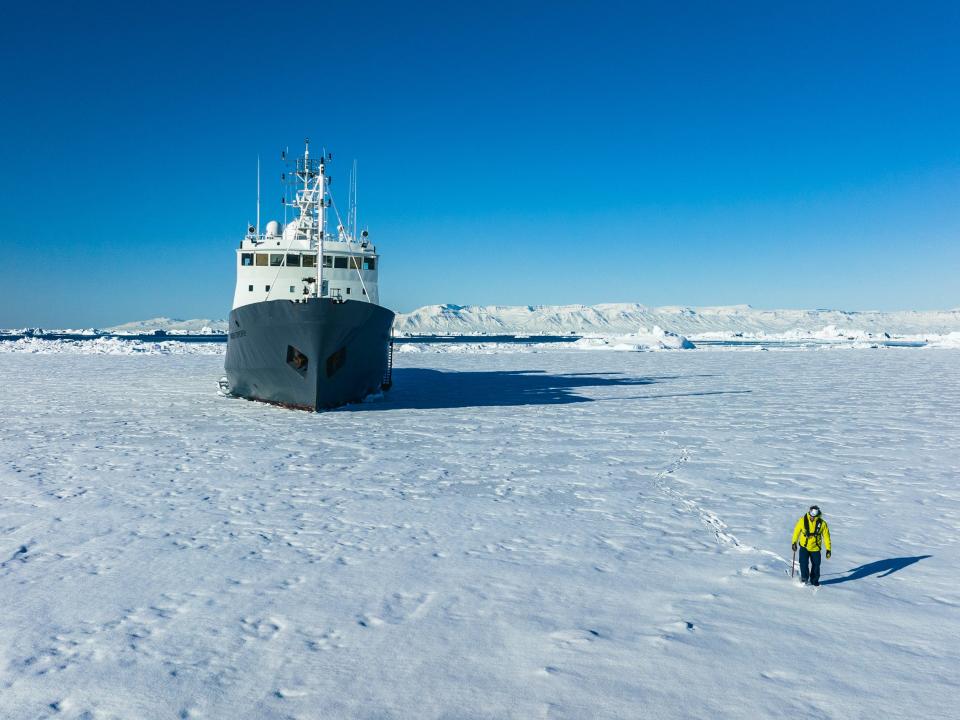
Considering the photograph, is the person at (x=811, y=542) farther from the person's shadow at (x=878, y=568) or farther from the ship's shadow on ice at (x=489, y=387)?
the ship's shadow on ice at (x=489, y=387)

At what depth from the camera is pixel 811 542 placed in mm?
5508

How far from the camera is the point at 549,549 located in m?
6.70

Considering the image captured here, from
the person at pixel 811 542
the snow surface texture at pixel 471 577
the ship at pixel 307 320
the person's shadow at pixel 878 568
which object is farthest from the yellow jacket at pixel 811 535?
the ship at pixel 307 320

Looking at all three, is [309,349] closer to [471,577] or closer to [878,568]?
[471,577]

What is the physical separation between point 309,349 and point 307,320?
72 cm

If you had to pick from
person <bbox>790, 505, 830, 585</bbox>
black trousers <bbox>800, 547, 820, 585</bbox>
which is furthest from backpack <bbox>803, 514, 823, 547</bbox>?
black trousers <bbox>800, 547, 820, 585</bbox>

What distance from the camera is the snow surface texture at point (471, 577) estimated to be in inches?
162

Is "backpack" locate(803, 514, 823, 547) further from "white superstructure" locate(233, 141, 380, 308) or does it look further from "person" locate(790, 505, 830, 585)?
"white superstructure" locate(233, 141, 380, 308)

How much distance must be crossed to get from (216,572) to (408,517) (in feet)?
7.83

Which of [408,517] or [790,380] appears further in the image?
[790,380]

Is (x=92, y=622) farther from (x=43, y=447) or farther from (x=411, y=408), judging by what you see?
(x=411, y=408)

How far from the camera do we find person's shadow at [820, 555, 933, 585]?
591 centimetres

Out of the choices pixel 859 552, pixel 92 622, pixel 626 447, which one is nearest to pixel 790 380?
pixel 626 447

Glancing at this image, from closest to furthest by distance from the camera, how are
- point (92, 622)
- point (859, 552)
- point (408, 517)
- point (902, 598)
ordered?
point (92, 622)
point (902, 598)
point (859, 552)
point (408, 517)
